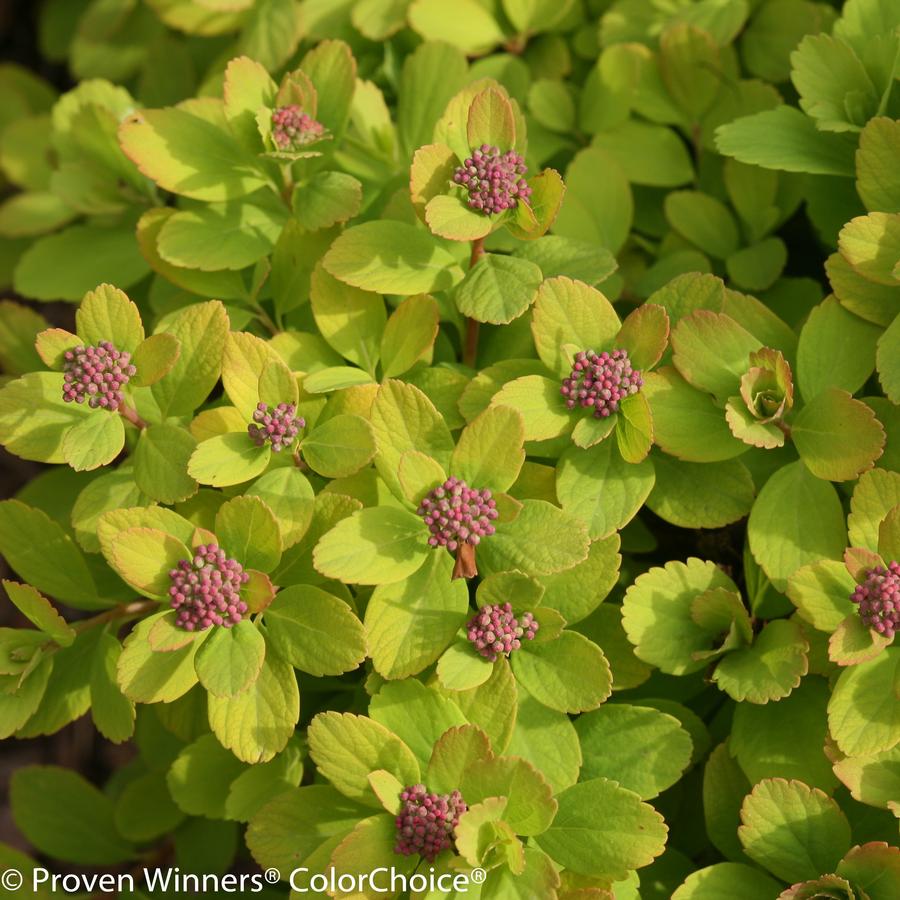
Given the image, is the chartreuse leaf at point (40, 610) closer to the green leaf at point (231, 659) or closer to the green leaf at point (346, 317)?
→ the green leaf at point (231, 659)

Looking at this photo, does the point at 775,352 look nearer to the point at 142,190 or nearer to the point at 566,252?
the point at 566,252

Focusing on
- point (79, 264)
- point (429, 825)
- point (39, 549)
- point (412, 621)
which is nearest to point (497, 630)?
point (412, 621)

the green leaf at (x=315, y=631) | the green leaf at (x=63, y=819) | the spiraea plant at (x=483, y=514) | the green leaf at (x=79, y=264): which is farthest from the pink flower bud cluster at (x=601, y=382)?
the green leaf at (x=63, y=819)

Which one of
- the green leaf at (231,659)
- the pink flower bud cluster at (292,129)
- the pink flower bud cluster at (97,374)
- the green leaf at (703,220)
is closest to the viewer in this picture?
the green leaf at (231,659)

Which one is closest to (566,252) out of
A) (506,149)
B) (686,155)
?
(506,149)

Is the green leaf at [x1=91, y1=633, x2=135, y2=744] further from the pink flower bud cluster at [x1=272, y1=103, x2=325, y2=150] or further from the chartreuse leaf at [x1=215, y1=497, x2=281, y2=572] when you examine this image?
the pink flower bud cluster at [x1=272, y1=103, x2=325, y2=150]
